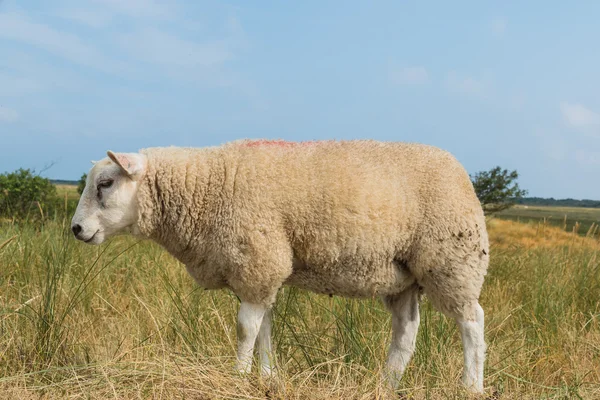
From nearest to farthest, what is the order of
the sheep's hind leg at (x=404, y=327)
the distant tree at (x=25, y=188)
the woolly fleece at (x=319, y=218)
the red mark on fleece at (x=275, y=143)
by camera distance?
the woolly fleece at (x=319, y=218), the red mark on fleece at (x=275, y=143), the sheep's hind leg at (x=404, y=327), the distant tree at (x=25, y=188)

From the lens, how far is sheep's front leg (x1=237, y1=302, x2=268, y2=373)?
3986mm

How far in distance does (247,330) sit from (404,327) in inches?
53.4

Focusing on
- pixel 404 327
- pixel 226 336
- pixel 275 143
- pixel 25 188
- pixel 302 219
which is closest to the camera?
pixel 302 219

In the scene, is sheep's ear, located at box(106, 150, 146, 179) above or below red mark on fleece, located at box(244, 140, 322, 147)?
below

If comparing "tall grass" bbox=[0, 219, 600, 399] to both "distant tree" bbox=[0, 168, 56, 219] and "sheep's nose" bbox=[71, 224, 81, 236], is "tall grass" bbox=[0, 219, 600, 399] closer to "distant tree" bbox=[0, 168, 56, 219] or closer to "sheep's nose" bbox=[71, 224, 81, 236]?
"sheep's nose" bbox=[71, 224, 81, 236]

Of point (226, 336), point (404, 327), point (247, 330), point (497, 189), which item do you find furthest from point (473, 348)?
point (497, 189)

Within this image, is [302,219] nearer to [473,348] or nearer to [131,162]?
[131,162]

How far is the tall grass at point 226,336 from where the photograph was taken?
12.6 ft

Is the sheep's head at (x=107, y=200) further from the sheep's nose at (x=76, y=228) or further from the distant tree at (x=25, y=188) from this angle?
the distant tree at (x=25, y=188)

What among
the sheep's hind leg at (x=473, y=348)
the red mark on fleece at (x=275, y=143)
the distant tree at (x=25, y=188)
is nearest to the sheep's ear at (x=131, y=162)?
the red mark on fleece at (x=275, y=143)

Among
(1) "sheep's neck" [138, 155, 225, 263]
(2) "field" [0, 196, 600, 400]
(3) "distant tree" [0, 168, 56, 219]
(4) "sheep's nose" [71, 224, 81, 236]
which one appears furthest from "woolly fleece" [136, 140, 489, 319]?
(3) "distant tree" [0, 168, 56, 219]

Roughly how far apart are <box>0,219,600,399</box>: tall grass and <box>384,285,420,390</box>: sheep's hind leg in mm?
96

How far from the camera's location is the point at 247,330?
13.1 ft

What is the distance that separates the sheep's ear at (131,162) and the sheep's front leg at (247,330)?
116cm
